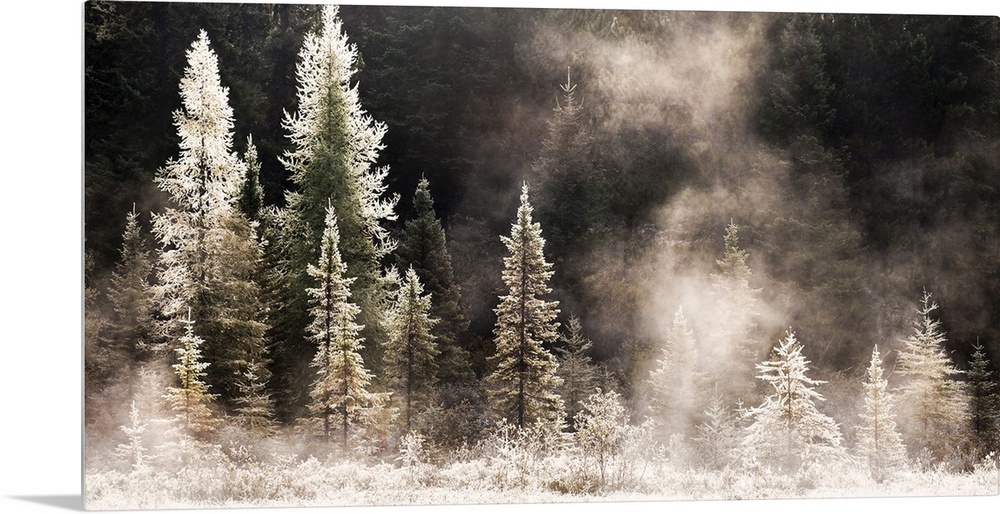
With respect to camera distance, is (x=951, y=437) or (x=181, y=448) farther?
(x=951, y=437)

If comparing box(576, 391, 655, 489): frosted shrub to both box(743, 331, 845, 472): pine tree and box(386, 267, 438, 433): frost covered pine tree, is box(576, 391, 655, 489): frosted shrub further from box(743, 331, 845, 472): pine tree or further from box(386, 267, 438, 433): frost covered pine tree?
box(386, 267, 438, 433): frost covered pine tree

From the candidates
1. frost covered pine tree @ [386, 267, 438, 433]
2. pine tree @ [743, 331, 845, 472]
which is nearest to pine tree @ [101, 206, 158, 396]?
frost covered pine tree @ [386, 267, 438, 433]

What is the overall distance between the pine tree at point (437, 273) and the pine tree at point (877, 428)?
4.09m

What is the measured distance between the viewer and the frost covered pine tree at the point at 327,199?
13.7 metres

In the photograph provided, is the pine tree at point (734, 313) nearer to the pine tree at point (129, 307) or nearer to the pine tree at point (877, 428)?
the pine tree at point (877, 428)

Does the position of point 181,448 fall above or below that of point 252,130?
below

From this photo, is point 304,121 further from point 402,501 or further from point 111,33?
point 402,501

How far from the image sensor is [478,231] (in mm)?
13898

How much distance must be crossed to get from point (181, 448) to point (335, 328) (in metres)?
1.86

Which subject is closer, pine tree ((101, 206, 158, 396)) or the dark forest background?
pine tree ((101, 206, 158, 396))

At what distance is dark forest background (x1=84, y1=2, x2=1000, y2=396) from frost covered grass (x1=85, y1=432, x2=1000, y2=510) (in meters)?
1.04

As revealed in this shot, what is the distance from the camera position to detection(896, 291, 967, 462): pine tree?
47.5ft

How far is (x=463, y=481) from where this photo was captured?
1377 cm

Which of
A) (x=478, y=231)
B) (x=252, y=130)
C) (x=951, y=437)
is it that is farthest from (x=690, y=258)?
(x=252, y=130)
